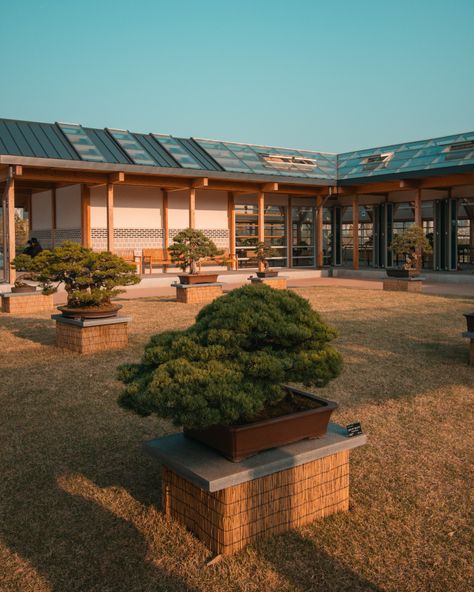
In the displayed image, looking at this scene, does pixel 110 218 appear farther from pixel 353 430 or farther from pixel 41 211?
pixel 353 430

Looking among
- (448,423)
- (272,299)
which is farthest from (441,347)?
(272,299)

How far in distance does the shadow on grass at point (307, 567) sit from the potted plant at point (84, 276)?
504cm

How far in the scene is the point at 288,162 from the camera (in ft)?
72.7

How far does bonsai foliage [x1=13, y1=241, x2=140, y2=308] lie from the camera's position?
740 centimetres

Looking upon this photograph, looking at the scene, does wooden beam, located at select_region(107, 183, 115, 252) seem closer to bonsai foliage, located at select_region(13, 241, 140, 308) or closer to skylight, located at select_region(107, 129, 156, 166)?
skylight, located at select_region(107, 129, 156, 166)

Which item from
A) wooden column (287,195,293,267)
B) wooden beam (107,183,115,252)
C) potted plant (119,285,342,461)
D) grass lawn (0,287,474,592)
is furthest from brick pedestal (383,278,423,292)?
potted plant (119,285,342,461)

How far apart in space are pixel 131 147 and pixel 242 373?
54.0ft

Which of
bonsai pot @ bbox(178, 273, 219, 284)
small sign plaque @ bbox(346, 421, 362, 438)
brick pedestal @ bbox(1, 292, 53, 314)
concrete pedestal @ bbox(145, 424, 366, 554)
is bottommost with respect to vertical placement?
concrete pedestal @ bbox(145, 424, 366, 554)

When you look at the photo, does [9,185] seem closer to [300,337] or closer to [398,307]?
[398,307]

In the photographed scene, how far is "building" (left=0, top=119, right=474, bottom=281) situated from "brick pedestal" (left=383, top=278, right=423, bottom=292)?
4474 mm

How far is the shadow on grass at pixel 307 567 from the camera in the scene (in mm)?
2479

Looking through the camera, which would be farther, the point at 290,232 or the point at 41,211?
the point at 290,232

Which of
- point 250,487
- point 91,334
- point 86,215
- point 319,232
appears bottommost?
point 250,487

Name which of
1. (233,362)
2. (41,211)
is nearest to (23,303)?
(233,362)
